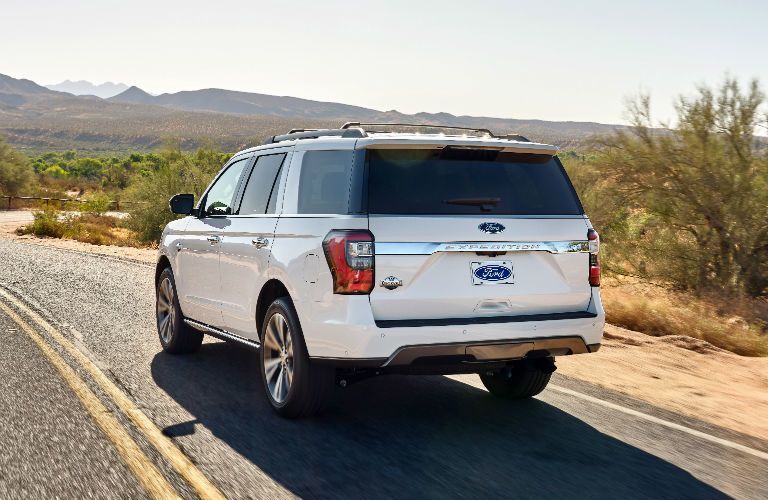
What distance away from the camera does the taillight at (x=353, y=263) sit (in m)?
5.41

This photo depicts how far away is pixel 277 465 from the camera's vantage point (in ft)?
16.8

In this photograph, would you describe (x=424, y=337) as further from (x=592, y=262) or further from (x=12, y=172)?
(x=12, y=172)

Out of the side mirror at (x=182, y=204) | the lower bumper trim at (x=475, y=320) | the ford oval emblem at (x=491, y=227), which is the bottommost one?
the lower bumper trim at (x=475, y=320)

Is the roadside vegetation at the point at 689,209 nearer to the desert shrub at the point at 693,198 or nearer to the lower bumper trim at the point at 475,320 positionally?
the desert shrub at the point at 693,198

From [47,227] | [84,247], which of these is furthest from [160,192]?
[84,247]

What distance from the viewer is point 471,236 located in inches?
220

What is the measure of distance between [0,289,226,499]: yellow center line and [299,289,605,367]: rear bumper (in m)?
1.06

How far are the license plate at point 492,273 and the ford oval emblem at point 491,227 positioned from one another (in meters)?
0.19

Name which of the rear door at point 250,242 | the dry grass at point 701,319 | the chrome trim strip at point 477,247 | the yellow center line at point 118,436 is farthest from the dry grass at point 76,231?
the chrome trim strip at point 477,247

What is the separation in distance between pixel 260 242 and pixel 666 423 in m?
3.15

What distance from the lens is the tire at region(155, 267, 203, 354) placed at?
8641 mm

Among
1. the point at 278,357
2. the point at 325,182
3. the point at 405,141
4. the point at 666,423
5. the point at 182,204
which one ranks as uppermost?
the point at 405,141

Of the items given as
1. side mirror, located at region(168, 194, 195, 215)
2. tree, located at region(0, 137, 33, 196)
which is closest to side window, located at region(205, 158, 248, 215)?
side mirror, located at region(168, 194, 195, 215)

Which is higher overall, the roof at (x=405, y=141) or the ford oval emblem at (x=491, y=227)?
the roof at (x=405, y=141)
